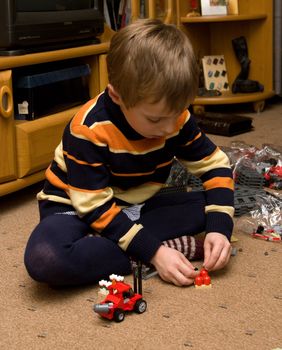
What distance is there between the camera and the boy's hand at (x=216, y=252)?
44.0 inches

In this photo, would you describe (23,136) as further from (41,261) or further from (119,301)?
(119,301)

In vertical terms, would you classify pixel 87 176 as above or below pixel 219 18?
below

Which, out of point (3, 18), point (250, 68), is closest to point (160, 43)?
point (3, 18)

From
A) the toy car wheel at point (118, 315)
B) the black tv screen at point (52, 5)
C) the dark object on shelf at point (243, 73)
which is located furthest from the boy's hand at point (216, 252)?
the dark object on shelf at point (243, 73)

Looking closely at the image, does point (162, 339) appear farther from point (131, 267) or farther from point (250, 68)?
point (250, 68)

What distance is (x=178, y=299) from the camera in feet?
3.49

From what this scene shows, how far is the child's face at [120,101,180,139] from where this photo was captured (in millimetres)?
1035

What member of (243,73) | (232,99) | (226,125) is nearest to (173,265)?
(226,125)

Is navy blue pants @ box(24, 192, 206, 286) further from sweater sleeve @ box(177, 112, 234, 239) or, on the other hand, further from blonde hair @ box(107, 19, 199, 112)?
blonde hair @ box(107, 19, 199, 112)

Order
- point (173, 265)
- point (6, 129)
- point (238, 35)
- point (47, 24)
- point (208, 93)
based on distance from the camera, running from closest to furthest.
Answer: point (173, 265) → point (6, 129) → point (47, 24) → point (208, 93) → point (238, 35)

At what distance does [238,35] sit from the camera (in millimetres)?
2824

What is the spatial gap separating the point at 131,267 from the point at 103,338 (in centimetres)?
23

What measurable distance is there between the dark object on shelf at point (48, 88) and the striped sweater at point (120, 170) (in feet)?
1.67

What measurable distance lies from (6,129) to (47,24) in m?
0.34
